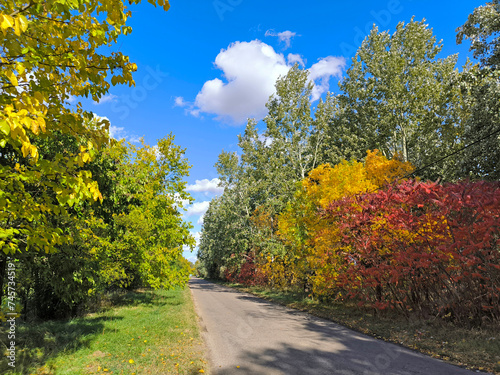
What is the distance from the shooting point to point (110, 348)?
6.66m

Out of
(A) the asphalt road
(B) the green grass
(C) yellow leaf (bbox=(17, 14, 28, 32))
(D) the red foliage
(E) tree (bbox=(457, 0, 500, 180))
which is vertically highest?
(E) tree (bbox=(457, 0, 500, 180))

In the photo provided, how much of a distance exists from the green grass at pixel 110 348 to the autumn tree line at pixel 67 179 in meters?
1.07

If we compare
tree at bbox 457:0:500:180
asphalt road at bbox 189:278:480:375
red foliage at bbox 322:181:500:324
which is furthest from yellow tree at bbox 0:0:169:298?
tree at bbox 457:0:500:180

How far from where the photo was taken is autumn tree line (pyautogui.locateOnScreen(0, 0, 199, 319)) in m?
2.48

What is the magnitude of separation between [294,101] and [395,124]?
28.2 feet

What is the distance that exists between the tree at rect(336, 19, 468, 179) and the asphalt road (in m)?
16.3

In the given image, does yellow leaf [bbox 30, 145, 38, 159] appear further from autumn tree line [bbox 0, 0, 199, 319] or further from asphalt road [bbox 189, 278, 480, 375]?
asphalt road [bbox 189, 278, 480, 375]

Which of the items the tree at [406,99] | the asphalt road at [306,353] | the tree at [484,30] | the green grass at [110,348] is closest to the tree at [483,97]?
the tree at [484,30]

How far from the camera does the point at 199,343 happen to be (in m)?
7.55

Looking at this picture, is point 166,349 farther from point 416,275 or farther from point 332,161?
point 332,161

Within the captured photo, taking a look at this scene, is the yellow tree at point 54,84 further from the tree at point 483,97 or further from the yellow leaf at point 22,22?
the tree at point 483,97

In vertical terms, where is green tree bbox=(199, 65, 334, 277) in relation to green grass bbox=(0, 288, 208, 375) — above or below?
above

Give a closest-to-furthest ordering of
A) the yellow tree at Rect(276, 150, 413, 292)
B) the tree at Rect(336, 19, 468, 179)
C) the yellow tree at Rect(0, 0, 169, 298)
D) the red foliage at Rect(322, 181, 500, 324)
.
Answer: the yellow tree at Rect(0, 0, 169, 298) → the red foliage at Rect(322, 181, 500, 324) → the yellow tree at Rect(276, 150, 413, 292) → the tree at Rect(336, 19, 468, 179)

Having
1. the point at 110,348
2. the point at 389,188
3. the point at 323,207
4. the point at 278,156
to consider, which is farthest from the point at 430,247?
the point at 278,156
